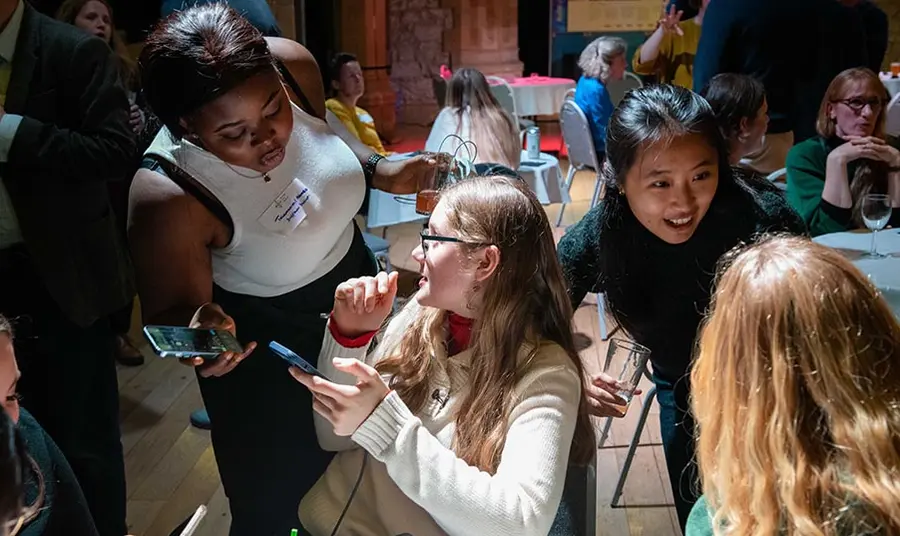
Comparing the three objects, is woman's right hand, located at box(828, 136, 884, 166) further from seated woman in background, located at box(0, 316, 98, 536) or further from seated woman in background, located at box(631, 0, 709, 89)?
seated woman in background, located at box(631, 0, 709, 89)

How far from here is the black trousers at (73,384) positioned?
1.78 m

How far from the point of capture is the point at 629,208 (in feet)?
5.42

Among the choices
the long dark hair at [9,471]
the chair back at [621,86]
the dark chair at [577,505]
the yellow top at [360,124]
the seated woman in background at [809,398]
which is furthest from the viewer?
the chair back at [621,86]

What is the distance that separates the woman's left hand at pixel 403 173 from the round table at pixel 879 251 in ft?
3.24

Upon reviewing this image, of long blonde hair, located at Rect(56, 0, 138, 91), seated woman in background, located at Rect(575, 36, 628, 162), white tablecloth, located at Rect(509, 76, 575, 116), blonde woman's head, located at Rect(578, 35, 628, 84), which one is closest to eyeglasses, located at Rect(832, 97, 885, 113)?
seated woman in background, located at Rect(575, 36, 628, 162)

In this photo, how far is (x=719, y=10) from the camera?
3.37m

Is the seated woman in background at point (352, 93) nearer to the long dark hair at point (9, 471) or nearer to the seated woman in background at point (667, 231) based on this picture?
the seated woman in background at point (667, 231)

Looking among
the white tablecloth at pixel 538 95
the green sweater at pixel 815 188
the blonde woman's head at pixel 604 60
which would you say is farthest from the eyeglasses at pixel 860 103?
the white tablecloth at pixel 538 95

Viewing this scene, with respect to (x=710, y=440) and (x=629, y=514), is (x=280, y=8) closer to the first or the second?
(x=629, y=514)

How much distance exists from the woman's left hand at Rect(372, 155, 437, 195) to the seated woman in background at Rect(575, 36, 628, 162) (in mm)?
3361

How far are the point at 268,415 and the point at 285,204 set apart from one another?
1.21ft

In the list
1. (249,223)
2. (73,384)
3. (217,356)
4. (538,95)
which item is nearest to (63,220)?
(73,384)

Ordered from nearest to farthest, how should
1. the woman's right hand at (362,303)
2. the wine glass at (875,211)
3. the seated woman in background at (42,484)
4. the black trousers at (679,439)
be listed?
the seated woman in background at (42,484), the woman's right hand at (362,303), the black trousers at (679,439), the wine glass at (875,211)

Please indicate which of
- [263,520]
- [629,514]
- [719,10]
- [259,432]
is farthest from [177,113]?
[719,10]
